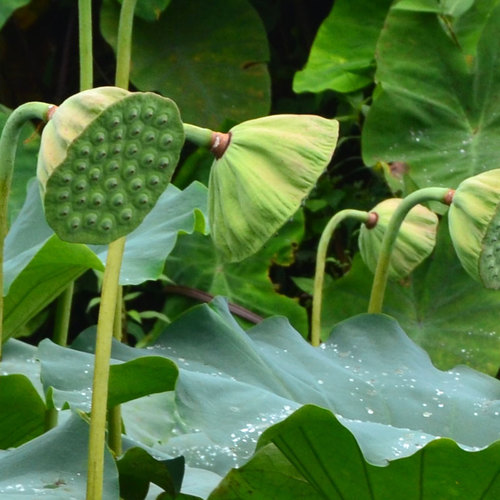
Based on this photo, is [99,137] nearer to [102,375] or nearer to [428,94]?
[102,375]

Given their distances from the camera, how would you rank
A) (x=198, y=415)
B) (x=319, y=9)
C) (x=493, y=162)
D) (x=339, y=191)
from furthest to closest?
(x=319, y=9)
(x=339, y=191)
(x=493, y=162)
(x=198, y=415)

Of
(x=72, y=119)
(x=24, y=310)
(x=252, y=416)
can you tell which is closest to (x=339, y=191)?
(x=24, y=310)

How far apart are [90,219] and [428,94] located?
160 cm

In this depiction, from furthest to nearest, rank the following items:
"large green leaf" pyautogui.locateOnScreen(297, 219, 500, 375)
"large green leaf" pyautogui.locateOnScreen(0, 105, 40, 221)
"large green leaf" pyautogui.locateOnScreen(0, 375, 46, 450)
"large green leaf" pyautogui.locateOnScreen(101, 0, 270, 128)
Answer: "large green leaf" pyautogui.locateOnScreen(101, 0, 270, 128) → "large green leaf" pyautogui.locateOnScreen(0, 105, 40, 221) → "large green leaf" pyautogui.locateOnScreen(297, 219, 500, 375) → "large green leaf" pyautogui.locateOnScreen(0, 375, 46, 450)

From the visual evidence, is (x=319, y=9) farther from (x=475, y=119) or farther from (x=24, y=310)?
(x=24, y=310)

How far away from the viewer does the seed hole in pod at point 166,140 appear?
24.5 inches

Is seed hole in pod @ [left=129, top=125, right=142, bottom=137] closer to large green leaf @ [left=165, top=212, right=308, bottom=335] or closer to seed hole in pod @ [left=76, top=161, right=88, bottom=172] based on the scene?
seed hole in pod @ [left=76, top=161, right=88, bottom=172]

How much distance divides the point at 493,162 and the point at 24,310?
112 cm

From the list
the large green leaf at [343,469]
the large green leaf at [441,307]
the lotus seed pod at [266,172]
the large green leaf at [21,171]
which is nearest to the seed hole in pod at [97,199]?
the lotus seed pod at [266,172]

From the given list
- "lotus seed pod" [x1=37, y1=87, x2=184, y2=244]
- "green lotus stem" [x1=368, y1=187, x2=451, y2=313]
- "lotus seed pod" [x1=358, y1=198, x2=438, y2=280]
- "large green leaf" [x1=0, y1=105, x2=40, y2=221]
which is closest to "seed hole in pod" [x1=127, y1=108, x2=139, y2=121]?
"lotus seed pod" [x1=37, y1=87, x2=184, y2=244]

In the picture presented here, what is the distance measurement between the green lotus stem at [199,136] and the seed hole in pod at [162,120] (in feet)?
0.17

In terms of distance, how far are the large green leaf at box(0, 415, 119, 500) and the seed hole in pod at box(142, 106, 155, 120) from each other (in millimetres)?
281

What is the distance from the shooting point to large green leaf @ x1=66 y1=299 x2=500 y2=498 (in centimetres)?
84

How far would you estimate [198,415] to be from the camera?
2.73 ft
